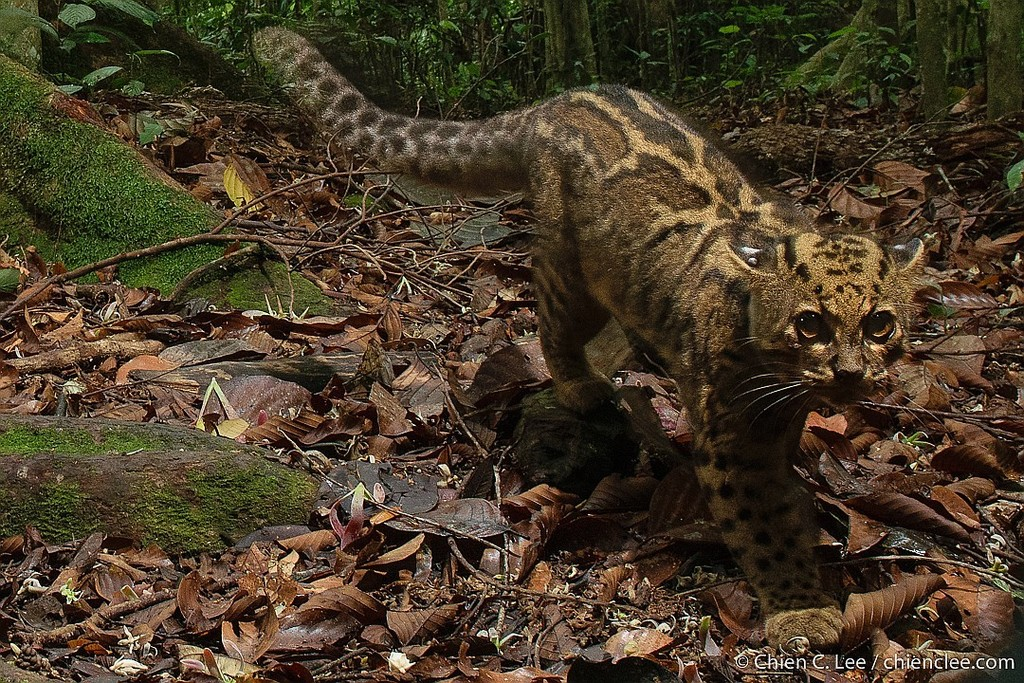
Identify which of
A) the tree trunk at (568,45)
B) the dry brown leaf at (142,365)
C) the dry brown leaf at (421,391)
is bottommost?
the dry brown leaf at (421,391)

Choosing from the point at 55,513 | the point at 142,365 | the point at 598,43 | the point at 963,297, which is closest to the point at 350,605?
the point at 55,513

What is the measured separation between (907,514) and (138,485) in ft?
9.79

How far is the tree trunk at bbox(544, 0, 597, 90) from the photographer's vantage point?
429 inches

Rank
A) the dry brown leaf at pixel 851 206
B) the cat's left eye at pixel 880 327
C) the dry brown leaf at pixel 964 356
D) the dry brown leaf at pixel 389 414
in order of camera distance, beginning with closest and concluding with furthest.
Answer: the cat's left eye at pixel 880 327 < the dry brown leaf at pixel 389 414 < the dry brown leaf at pixel 964 356 < the dry brown leaf at pixel 851 206

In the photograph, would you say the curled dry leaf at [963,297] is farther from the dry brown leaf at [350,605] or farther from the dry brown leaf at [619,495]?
the dry brown leaf at [350,605]

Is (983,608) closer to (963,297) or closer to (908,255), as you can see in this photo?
(908,255)

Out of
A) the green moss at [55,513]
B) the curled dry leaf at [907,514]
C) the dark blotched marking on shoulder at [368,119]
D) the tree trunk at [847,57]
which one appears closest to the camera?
the green moss at [55,513]

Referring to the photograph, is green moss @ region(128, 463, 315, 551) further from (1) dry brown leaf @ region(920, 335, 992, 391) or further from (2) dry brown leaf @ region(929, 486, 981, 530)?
(1) dry brown leaf @ region(920, 335, 992, 391)

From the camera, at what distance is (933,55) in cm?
923

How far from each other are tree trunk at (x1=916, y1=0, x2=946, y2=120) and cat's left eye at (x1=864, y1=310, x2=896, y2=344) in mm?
6255

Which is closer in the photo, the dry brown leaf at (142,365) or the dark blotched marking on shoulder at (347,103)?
the dry brown leaf at (142,365)

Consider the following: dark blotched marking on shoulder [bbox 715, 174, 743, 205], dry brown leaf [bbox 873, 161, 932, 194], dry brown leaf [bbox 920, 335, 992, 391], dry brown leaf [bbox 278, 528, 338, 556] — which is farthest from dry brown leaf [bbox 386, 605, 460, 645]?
dry brown leaf [bbox 873, 161, 932, 194]

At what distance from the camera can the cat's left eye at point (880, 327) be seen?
3631 mm

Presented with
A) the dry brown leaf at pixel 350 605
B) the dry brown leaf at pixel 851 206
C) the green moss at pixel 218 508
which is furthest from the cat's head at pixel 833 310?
the dry brown leaf at pixel 851 206
